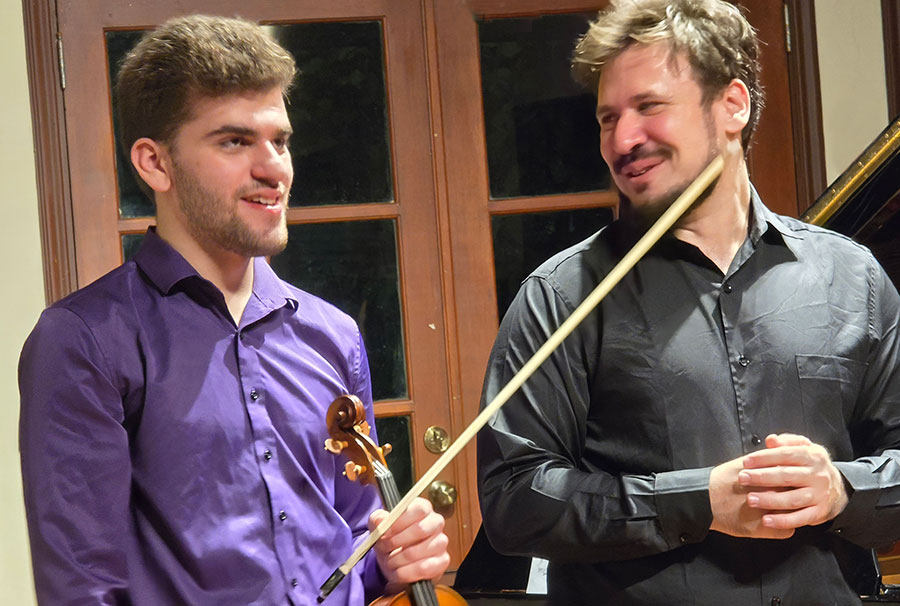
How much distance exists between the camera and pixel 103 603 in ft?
4.16

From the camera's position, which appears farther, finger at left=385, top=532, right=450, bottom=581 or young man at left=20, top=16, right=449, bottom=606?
finger at left=385, top=532, right=450, bottom=581

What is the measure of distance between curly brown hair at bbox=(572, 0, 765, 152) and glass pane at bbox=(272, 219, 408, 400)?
1490 millimetres

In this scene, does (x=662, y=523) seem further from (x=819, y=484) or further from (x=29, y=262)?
(x=29, y=262)

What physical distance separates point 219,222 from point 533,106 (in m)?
1.73

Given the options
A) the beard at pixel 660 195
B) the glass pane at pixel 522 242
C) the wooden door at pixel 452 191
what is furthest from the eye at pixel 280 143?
the glass pane at pixel 522 242

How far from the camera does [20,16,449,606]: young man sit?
130 cm

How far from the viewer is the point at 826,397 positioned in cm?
145

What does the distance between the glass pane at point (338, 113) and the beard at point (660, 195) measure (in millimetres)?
1570

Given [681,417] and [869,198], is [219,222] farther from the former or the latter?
[869,198]

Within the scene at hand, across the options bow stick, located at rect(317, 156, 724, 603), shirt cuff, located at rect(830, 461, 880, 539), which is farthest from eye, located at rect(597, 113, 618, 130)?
shirt cuff, located at rect(830, 461, 880, 539)

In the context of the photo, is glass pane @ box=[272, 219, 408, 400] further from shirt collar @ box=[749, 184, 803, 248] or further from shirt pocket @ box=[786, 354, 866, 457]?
shirt pocket @ box=[786, 354, 866, 457]

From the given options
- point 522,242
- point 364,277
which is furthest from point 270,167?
point 522,242

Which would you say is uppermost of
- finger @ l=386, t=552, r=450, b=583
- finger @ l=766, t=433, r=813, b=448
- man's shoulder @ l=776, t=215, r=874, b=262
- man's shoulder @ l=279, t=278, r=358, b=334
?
man's shoulder @ l=776, t=215, r=874, b=262

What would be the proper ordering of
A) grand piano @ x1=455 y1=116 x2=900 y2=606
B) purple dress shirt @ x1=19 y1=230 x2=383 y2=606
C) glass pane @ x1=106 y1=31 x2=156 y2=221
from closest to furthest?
purple dress shirt @ x1=19 y1=230 x2=383 y2=606 < grand piano @ x1=455 y1=116 x2=900 y2=606 < glass pane @ x1=106 y1=31 x2=156 y2=221
